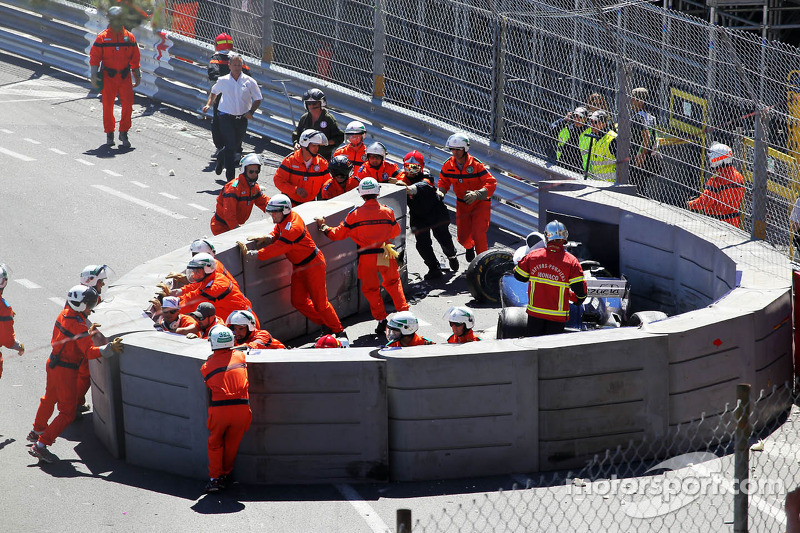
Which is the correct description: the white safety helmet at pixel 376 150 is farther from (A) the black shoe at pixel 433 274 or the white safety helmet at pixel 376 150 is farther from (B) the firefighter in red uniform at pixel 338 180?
(A) the black shoe at pixel 433 274

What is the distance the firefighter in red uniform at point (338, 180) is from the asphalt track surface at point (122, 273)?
1392 millimetres

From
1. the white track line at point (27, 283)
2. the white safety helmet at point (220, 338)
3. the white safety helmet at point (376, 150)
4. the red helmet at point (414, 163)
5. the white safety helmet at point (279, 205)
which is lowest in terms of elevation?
the white track line at point (27, 283)

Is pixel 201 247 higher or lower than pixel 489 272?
higher

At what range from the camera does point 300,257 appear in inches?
484

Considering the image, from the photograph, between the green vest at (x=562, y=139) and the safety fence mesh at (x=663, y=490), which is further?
the green vest at (x=562, y=139)

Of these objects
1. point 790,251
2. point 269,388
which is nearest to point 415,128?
point 790,251

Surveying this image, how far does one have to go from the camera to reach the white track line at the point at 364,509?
865 cm

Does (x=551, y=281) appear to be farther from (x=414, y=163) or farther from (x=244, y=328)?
(x=414, y=163)

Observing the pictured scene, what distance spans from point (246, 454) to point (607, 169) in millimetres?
7212

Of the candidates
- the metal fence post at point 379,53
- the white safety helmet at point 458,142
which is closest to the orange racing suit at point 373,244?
the white safety helmet at point 458,142

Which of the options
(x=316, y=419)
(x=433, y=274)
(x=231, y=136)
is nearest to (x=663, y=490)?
(x=316, y=419)

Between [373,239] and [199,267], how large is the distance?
2503 millimetres

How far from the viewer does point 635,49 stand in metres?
14.6

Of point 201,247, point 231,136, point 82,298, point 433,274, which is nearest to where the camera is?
point 82,298
